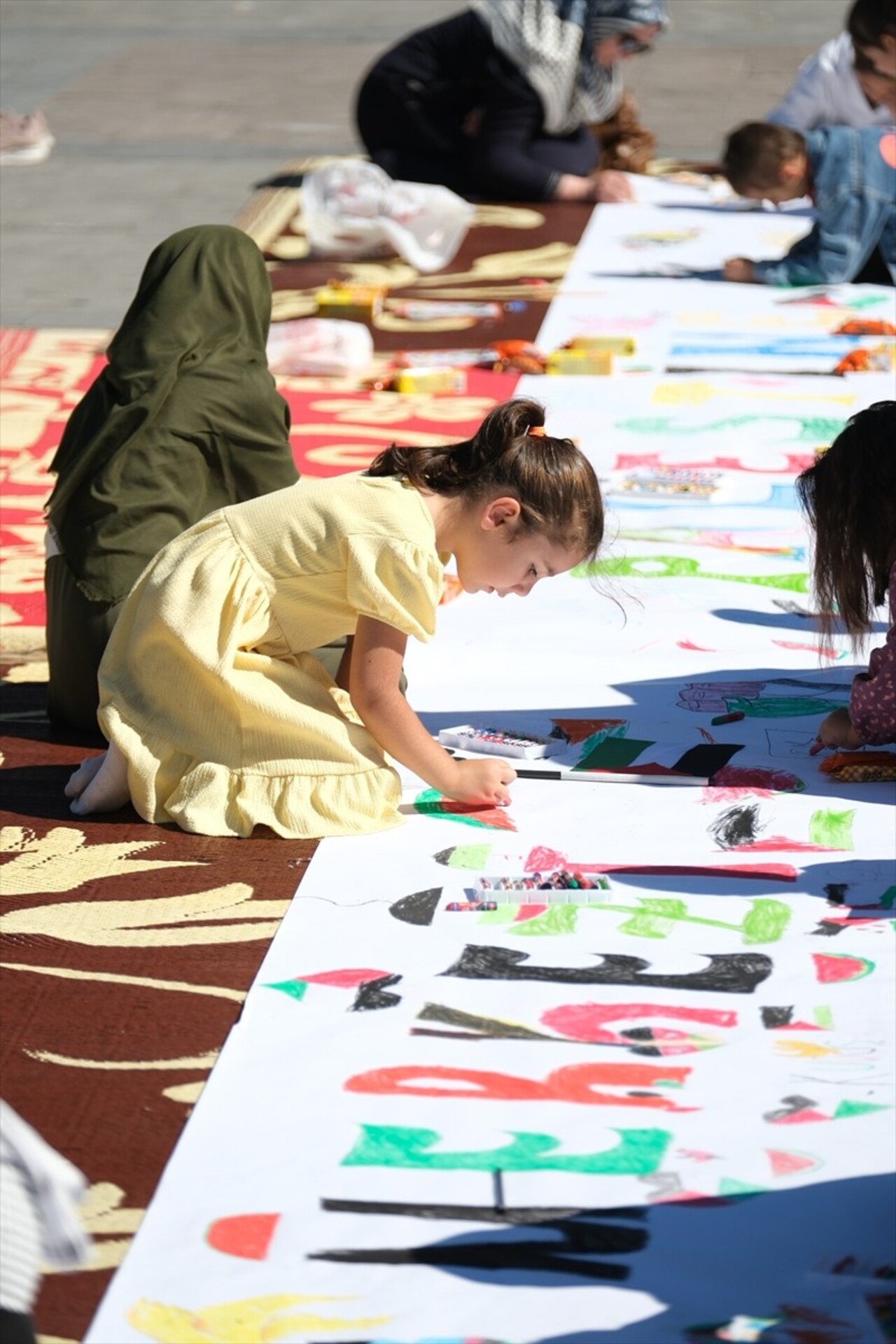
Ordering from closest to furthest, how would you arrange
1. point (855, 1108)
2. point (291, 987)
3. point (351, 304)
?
point (855, 1108), point (291, 987), point (351, 304)

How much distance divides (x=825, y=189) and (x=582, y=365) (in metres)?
1.19

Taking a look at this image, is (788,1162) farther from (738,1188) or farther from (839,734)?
(839,734)

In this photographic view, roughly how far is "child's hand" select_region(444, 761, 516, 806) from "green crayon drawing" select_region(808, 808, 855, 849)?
0.44 metres

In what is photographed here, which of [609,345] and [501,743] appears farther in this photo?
[609,345]

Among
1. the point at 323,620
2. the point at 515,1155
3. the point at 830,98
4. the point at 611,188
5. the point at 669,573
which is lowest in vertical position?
the point at 611,188

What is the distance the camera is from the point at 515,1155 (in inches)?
71.7

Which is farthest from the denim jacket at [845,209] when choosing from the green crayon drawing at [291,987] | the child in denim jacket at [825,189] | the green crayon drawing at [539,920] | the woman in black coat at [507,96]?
the green crayon drawing at [291,987]

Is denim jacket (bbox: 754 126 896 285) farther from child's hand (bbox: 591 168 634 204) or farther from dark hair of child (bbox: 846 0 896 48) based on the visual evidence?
child's hand (bbox: 591 168 634 204)

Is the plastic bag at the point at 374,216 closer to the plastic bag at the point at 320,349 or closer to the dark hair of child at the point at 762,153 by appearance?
the dark hair of child at the point at 762,153

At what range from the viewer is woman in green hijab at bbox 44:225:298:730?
2.84 m

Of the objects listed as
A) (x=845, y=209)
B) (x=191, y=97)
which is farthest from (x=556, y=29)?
(x=191, y=97)

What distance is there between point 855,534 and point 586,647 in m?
0.67

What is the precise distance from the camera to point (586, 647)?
3205 millimetres

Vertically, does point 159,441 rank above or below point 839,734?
above
